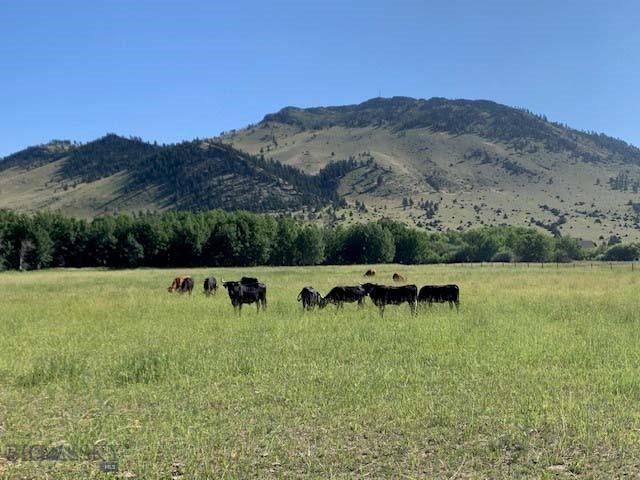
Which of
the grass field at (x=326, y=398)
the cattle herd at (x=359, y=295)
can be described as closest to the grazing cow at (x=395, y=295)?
the cattle herd at (x=359, y=295)

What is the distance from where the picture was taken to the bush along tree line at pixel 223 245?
80375 millimetres

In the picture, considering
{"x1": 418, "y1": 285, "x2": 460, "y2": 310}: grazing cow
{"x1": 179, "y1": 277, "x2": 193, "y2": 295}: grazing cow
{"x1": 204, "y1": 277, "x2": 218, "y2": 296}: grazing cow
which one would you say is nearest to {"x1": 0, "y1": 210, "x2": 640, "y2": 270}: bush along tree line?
{"x1": 179, "y1": 277, "x2": 193, "y2": 295}: grazing cow

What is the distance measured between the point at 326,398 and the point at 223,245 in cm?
7988

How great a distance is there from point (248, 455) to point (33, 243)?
80.6 meters

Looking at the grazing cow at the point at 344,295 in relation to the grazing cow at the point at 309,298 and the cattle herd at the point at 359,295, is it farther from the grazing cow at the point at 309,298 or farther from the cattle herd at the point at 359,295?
the grazing cow at the point at 309,298

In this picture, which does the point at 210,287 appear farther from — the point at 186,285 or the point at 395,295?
the point at 395,295

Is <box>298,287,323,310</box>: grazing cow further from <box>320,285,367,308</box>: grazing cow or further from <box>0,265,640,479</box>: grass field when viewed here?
<box>0,265,640,479</box>: grass field

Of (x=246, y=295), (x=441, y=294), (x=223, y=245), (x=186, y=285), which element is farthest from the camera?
(x=223, y=245)

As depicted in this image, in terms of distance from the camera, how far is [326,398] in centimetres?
934

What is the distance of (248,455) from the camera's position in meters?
7.03

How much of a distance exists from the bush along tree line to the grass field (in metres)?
68.0

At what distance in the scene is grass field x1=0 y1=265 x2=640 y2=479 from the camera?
22.5ft

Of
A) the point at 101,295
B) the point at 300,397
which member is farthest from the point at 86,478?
the point at 101,295

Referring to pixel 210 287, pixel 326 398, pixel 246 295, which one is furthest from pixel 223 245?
pixel 326 398
